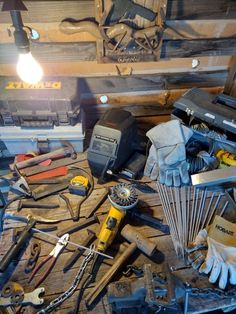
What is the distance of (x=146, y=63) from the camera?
4.65ft

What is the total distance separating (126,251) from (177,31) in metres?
1.04

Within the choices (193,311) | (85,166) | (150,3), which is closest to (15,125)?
(85,166)

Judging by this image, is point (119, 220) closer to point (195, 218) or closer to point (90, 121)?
point (195, 218)

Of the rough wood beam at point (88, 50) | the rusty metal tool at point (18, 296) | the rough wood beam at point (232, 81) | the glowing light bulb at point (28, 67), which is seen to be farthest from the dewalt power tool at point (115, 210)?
the rough wood beam at point (232, 81)

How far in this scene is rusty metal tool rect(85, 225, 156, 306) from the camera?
86 centimetres

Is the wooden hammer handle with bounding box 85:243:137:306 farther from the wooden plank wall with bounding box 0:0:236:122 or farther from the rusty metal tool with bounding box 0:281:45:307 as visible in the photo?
the wooden plank wall with bounding box 0:0:236:122

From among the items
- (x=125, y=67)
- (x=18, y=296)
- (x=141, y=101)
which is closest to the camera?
(x=18, y=296)

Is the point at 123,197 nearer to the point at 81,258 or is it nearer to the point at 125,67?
the point at 81,258

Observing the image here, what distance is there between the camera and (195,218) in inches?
42.4

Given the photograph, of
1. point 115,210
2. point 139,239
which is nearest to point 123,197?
point 115,210

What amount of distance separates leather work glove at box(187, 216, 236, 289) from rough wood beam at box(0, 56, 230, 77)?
0.84 m

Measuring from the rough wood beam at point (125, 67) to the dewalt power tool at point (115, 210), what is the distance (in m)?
0.66

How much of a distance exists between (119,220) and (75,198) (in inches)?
10.0

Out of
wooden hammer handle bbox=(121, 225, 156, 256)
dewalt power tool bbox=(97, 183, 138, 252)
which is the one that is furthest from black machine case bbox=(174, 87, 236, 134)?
wooden hammer handle bbox=(121, 225, 156, 256)
